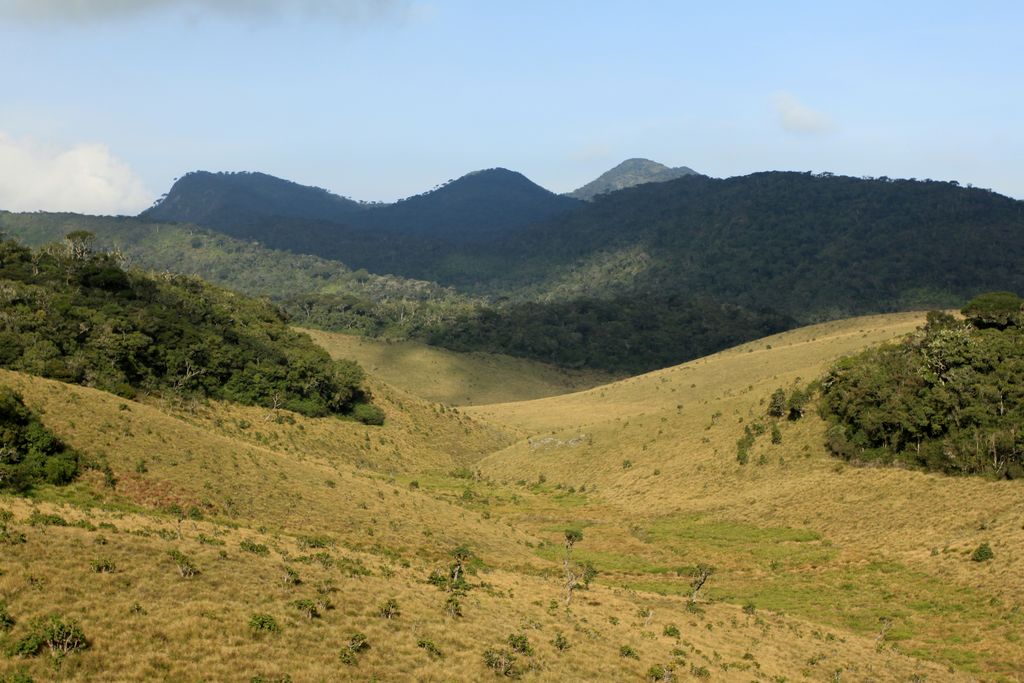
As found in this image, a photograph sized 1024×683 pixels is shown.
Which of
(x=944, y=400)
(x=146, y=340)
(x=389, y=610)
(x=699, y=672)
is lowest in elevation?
(x=699, y=672)

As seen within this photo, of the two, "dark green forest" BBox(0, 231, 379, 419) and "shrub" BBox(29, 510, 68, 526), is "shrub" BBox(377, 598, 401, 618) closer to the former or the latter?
"shrub" BBox(29, 510, 68, 526)

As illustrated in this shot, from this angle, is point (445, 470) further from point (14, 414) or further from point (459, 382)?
point (459, 382)

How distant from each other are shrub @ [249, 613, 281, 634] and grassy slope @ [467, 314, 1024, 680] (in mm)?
24918

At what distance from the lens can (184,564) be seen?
2772 centimetres

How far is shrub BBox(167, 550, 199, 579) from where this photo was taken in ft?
89.5

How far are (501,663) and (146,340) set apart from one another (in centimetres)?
5902

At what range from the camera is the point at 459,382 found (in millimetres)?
154750

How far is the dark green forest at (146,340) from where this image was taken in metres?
66.6

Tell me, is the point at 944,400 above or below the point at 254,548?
above

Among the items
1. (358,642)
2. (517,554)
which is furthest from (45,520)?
(517,554)

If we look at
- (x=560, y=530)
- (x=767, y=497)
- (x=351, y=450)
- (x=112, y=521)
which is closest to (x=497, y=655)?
(x=112, y=521)

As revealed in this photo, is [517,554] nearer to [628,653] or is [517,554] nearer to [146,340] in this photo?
[628,653]

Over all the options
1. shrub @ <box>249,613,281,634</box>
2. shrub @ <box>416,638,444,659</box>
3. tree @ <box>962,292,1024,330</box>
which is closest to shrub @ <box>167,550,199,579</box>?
shrub @ <box>249,613,281,634</box>

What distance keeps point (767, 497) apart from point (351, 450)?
4082 centimetres
